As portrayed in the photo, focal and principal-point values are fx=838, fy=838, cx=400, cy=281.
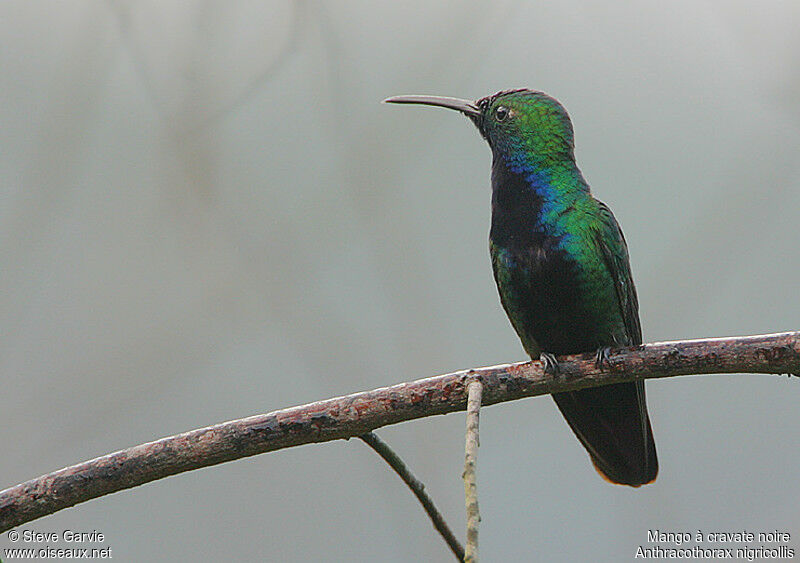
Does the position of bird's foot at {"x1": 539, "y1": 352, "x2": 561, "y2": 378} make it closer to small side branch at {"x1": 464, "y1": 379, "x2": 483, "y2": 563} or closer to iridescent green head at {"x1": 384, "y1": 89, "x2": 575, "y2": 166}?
small side branch at {"x1": 464, "y1": 379, "x2": 483, "y2": 563}

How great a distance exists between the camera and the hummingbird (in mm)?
3312

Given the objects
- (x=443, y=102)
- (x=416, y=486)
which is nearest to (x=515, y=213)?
(x=443, y=102)

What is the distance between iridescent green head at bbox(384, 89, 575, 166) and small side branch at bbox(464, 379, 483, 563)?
69.3 inches

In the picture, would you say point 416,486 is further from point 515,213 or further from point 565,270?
point 515,213

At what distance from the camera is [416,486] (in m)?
2.24

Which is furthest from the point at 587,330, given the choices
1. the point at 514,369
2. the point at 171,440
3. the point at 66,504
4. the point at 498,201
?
the point at 66,504

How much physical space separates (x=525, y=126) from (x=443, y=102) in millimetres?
497

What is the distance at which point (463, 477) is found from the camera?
1649 millimetres

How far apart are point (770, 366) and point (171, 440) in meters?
1.61

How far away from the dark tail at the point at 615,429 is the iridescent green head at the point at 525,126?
3.37ft

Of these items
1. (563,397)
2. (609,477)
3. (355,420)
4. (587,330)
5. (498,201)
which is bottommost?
(609,477)

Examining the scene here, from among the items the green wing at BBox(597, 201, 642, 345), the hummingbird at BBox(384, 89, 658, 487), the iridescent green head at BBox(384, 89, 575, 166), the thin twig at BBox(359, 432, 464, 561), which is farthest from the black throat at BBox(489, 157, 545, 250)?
the thin twig at BBox(359, 432, 464, 561)

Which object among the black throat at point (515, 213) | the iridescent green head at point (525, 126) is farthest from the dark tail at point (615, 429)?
the iridescent green head at point (525, 126)

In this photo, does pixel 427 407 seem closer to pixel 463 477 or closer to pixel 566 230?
pixel 463 477
